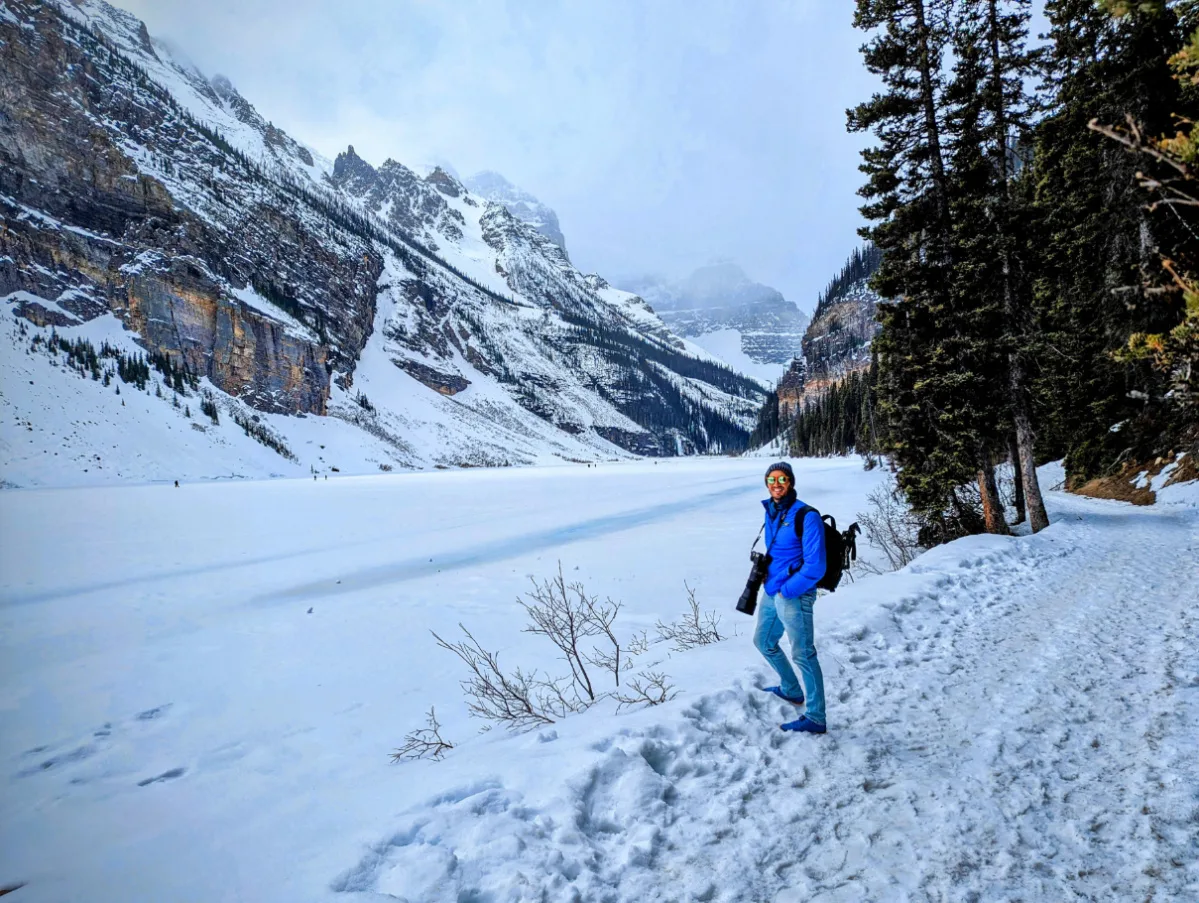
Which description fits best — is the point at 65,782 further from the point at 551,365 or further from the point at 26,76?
the point at 551,365

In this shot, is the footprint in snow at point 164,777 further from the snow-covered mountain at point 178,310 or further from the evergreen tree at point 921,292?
the snow-covered mountain at point 178,310

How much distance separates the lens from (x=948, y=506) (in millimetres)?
12211

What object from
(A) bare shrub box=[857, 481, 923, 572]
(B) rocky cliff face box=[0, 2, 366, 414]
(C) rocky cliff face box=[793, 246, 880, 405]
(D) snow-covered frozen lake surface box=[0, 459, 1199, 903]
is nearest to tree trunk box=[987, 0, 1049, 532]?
(D) snow-covered frozen lake surface box=[0, 459, 1199, 903]

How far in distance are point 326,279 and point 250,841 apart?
485 feet

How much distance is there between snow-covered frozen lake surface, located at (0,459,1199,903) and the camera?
2.91m

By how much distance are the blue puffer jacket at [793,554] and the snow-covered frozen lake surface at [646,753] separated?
123 cm

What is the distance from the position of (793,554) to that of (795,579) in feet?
0.66

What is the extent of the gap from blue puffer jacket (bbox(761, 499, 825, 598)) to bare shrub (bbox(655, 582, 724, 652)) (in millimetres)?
3109

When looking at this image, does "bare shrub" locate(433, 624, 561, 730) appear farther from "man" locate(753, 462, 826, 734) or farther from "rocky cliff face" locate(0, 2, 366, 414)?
"rocky cliff face" locate(0, 2, 366, 414)

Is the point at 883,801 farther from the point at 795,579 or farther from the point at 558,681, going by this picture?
the point at 558,681

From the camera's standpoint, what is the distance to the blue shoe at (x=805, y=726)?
421 cm

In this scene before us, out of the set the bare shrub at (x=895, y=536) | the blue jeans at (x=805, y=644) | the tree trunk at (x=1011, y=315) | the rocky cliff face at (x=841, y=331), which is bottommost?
the bare shrub at (x=895, y=536)

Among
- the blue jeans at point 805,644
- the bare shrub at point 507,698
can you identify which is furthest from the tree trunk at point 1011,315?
the bare shrub at point 507,698

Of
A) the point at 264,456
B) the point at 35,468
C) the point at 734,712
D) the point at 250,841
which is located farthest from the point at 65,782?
the point at 264,456
